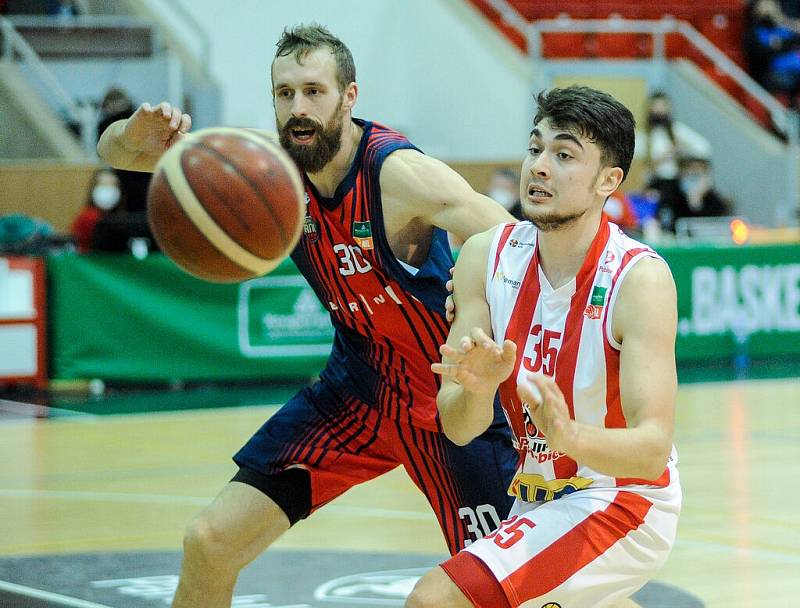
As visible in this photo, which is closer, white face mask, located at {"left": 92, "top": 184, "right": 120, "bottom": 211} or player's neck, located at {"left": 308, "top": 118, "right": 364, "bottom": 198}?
player's neck, located at {"left": 308, "top": 118, "right": 364, "bottom": 198}

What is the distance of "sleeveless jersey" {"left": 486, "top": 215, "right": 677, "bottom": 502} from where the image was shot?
3.70 metres

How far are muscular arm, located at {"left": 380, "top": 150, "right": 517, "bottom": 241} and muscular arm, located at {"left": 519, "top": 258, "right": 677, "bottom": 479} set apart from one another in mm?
749

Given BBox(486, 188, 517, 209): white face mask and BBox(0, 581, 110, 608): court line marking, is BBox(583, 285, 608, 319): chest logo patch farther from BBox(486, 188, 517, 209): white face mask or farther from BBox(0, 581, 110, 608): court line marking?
BBox(486, 188, 517, 209): white face mask

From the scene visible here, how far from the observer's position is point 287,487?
4574 mm

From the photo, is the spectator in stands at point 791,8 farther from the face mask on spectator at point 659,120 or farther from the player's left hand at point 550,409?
the player's left hand at point 550,409

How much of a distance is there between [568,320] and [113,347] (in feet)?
25.9

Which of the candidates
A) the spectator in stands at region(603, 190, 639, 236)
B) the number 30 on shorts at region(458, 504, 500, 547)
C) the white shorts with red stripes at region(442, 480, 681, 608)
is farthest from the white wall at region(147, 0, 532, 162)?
the white shorts with red stripes at region(442, 480, 681, 608)

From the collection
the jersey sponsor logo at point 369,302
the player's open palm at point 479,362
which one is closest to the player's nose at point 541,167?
the player's open palm at point 479,362

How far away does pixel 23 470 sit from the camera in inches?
321

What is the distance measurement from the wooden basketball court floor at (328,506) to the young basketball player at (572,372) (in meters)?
1.95

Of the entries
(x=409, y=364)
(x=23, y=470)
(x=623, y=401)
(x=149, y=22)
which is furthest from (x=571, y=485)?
(x=149, y=22)

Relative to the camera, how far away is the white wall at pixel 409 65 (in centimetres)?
1741

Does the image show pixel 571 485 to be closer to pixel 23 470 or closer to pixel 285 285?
pixel 23 470

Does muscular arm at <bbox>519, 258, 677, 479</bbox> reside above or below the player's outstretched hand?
below
